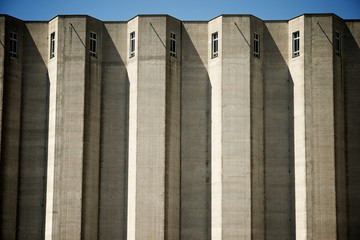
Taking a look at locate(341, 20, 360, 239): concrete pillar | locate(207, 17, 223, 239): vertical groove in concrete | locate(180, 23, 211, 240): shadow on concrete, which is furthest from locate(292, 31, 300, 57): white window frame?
locate(180, 23, 211, 240): shadow on concrete

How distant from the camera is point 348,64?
55875 millimetres

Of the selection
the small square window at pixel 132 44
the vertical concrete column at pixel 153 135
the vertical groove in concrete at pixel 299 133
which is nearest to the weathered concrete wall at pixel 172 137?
the vertical concrete column at pixel 153 135

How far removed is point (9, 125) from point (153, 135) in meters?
13.0

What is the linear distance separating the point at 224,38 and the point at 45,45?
16.5m

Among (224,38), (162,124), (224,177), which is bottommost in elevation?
(224,177)

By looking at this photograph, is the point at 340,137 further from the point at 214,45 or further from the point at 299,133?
the point at 214,45

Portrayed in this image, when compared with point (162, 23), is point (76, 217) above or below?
below

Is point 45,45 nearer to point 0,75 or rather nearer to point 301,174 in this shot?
point 0,75

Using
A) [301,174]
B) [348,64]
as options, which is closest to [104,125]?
[301,174]

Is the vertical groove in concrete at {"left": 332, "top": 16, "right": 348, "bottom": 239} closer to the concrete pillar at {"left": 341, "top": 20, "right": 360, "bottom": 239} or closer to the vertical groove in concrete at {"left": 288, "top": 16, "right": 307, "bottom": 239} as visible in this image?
the concrete pillar at {"left": 341, "top": 20, "right": 360, "bottom": 239}

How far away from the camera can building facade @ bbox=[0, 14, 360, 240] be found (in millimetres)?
52531

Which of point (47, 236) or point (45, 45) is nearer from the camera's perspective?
point (47, 236)

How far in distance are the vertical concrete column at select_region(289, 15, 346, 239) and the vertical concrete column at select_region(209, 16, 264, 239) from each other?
3308 millimetres

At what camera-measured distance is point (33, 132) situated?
55781mm
